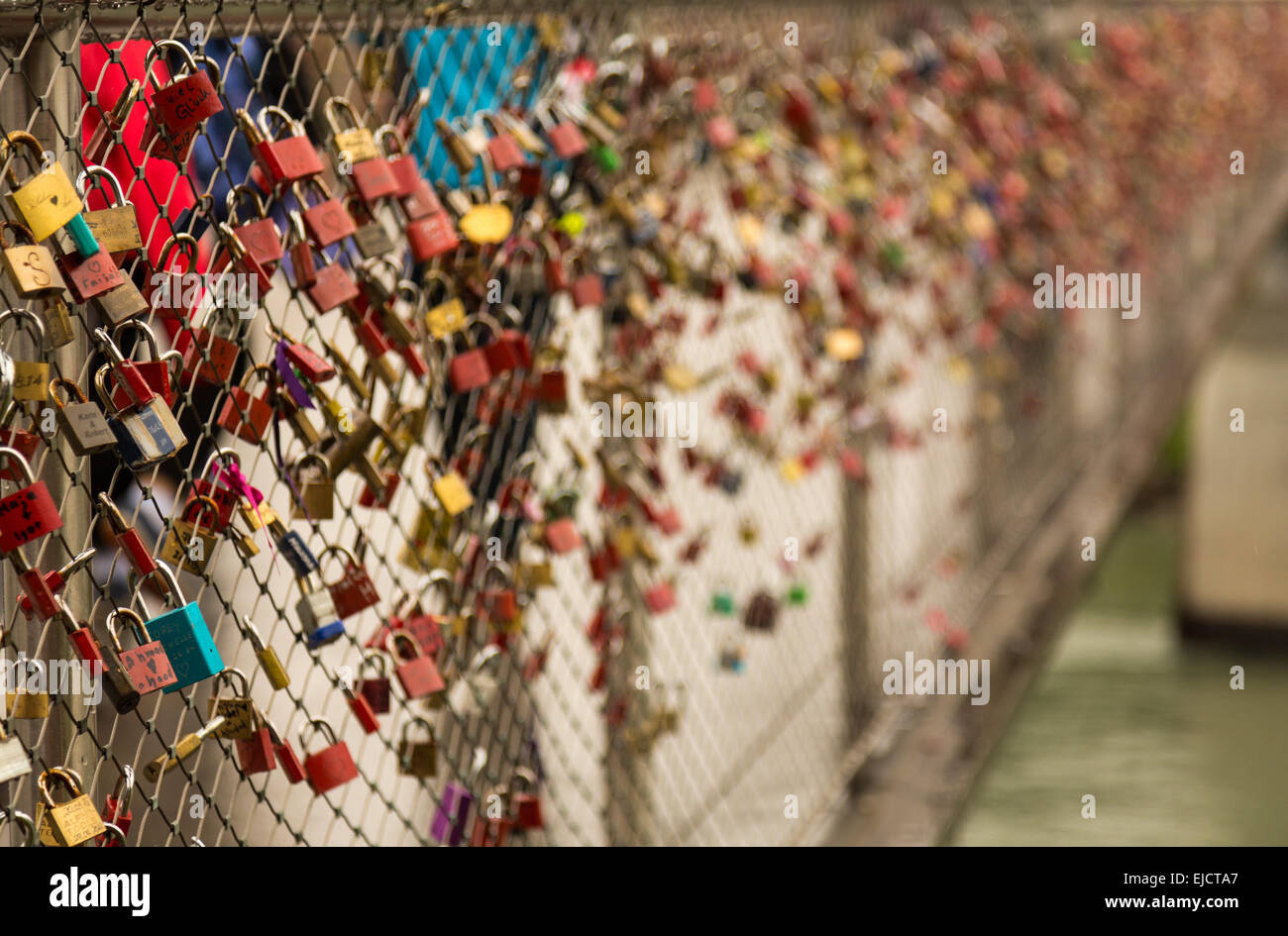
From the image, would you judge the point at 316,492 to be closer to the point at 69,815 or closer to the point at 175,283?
the point at 175,283

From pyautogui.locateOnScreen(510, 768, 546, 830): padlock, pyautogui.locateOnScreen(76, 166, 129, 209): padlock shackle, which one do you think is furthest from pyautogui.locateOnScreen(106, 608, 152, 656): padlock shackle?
pyautogui.locateOnScreen(510, 768, 546, 830): padlock

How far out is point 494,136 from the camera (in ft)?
5.41

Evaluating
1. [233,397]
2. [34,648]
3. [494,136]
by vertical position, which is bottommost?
[34,648]

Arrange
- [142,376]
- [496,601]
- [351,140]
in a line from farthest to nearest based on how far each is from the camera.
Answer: [496,601]
[351,140]
[142,376]

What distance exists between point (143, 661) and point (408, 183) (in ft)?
1.76

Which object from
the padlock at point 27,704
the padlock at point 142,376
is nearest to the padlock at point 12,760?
the padlock at point 27,704

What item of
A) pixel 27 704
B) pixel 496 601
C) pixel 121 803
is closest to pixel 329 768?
pixel 121 803

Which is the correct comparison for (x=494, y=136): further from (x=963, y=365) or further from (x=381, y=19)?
(x=963, y=365)

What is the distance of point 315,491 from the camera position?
4.45 feet

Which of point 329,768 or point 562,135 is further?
point 562,135

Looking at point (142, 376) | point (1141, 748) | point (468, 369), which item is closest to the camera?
point (142, 376)

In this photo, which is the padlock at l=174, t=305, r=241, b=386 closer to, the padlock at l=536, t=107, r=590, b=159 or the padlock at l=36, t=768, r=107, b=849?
the padlock at l=36, t=768, r=107, b=849
